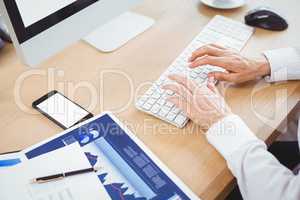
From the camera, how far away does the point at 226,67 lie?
870 millimetres

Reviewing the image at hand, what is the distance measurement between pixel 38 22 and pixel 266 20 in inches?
25.6

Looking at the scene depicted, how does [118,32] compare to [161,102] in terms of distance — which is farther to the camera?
[118,32]

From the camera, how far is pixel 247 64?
34.4 inches

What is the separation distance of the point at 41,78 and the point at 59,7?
0.71ft

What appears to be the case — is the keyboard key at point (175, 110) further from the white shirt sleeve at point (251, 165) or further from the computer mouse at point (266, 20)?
the computer mouse at point (266, 20)

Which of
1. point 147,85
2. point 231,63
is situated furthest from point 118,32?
point 231,63

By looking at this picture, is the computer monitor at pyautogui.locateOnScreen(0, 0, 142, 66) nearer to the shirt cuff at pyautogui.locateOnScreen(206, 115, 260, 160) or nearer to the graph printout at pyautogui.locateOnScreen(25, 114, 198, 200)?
the graph printout at pyautogui.locateOnScreen(25, 114, 198, 200)

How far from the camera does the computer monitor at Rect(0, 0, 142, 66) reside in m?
0.70

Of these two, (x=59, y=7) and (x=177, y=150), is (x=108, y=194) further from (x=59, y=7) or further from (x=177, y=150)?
(x=59, y=7)

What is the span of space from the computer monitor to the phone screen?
101mm

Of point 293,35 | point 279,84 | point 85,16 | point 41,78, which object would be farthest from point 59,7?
point 293,35

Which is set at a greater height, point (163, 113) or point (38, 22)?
point (38, 22)

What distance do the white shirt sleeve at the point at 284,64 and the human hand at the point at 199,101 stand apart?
0.17 meters

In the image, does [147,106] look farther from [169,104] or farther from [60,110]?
[60,110]
